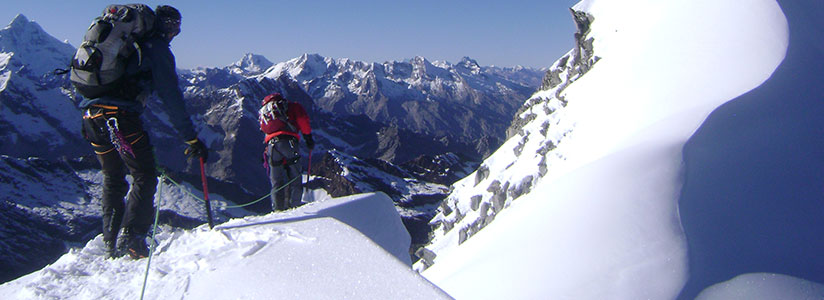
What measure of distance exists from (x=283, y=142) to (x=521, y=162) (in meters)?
26.2

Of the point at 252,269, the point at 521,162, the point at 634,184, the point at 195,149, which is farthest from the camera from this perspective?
the point at 521,162

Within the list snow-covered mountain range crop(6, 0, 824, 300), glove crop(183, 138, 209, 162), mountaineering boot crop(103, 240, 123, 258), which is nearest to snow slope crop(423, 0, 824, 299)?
snow-covered mountain range crop(6, 0, 824, 300)

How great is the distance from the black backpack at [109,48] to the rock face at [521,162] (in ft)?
59.0

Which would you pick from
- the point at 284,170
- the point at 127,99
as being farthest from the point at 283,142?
the point at 127,99

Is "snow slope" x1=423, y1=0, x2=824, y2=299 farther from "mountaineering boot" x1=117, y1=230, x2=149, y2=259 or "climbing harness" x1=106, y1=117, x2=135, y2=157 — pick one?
"climbing harness" x1=106, y1=117, x2=135, y2=157

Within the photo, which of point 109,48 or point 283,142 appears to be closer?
point 109,48

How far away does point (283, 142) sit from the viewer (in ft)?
26.9

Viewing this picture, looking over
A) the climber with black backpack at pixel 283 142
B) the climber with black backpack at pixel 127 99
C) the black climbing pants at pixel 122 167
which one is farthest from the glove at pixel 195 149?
the climber with black backpack at pixel 283 142

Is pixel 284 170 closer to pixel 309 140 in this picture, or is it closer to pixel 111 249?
pixel 309 140

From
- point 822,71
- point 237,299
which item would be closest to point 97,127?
point 237,299

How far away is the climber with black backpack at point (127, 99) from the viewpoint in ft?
16.4

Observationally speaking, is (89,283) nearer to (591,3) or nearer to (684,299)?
(684,299)

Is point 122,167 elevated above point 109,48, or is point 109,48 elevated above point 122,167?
point 109,48

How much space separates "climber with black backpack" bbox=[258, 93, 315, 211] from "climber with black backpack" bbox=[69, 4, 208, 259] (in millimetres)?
2619
